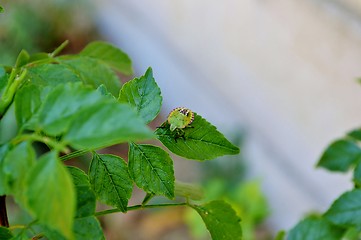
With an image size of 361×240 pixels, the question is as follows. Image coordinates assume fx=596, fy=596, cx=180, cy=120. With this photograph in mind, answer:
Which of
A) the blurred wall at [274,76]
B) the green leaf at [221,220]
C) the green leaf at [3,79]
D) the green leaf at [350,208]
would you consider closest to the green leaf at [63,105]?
the green leaf at [3,79]

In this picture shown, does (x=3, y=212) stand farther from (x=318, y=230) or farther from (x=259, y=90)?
(x=259, y=90)

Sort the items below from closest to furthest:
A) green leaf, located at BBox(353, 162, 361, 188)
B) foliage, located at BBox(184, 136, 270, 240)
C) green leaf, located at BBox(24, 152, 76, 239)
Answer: green leaf, located at BBox(24, 152, 76, 239), green leaf, located at BBox(353, 162, 361, 188), foliage, located at BBox(184, 136, 270, 240)

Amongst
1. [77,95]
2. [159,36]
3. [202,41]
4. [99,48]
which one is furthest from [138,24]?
[77,95]

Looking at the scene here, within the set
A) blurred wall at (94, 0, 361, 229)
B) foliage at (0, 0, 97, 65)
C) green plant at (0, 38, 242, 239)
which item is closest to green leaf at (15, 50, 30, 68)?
green plant at (0, 38, 242, 239)

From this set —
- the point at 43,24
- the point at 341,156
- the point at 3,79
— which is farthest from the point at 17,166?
the point at 43,24

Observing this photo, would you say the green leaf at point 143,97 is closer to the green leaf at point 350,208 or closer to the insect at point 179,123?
the insect at point 179,123

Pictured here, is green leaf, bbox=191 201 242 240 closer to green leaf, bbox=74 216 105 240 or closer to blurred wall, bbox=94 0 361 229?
green leaf, bbox=74 216 105 240

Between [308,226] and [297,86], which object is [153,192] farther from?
[297,86]
